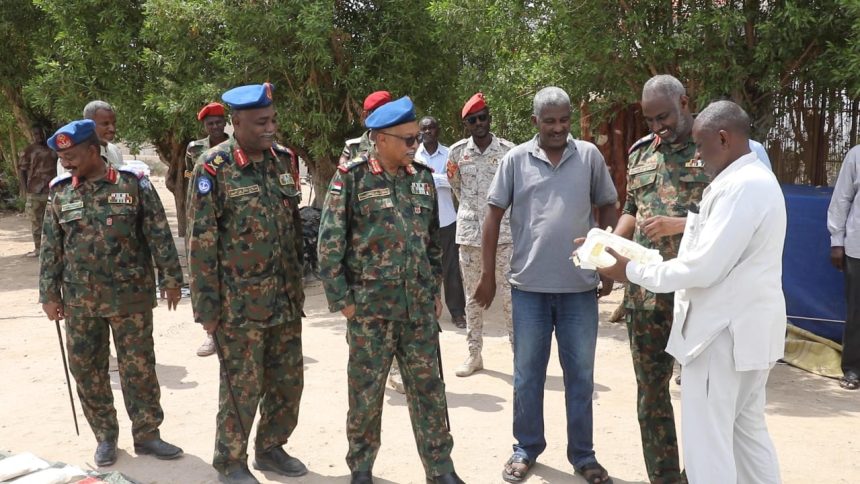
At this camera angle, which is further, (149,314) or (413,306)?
(149,314)

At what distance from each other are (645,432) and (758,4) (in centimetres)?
434

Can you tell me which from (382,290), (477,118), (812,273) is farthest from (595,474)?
(812,273)

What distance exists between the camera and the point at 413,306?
3996 millimetres

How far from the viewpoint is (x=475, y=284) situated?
6480 mm

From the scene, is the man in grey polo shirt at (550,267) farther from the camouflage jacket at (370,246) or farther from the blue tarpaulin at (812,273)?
the blue tarpaulin at (812,273)

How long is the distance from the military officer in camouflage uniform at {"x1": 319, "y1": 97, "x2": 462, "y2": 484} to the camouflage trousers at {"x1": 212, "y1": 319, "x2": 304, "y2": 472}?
49 cm

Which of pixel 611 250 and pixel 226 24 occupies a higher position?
pixel 226 24

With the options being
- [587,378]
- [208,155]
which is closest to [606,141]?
[587,378]

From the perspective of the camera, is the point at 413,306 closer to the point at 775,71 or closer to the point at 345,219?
Answer: the point at 345,219

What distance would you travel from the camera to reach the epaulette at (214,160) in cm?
399

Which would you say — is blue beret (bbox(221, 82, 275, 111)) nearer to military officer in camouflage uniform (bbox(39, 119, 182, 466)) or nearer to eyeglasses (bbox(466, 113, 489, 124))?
military officer in camouflage uniform (bbox(39, 119, 182, 466))

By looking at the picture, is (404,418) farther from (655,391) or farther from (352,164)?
(352,164)

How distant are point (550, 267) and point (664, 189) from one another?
69 cm

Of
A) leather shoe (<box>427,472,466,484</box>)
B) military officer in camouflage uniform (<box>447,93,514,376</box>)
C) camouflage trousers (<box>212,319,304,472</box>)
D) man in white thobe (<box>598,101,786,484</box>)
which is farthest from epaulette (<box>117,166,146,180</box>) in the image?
man in white thobe (<box>598,101,786,484</box>)
